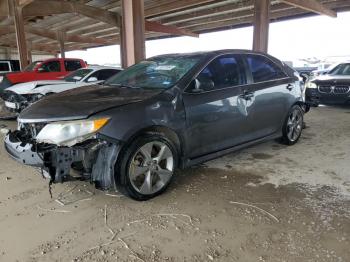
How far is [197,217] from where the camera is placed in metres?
2.75

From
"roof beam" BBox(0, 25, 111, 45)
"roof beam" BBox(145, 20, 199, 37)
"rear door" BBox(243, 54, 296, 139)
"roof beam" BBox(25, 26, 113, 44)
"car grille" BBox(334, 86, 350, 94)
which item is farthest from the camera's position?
"roof beam" BBox(25, 26, 113, 44)

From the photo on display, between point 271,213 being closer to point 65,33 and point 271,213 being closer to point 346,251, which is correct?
point 346,251

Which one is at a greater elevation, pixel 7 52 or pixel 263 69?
pixel 7 52

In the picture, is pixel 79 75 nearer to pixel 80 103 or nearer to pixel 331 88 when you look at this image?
pixel 80 103

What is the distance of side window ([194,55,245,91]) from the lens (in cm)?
343

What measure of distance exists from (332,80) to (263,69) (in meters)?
4.72

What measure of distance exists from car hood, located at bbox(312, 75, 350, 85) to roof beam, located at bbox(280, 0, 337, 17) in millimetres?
3834

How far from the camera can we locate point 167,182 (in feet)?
10.5

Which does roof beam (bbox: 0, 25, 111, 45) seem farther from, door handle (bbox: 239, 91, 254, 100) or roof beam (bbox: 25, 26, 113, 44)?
door handle (bbox: 239, 91, 254, 100)

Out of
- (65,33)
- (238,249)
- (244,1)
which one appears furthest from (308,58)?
(238,249)

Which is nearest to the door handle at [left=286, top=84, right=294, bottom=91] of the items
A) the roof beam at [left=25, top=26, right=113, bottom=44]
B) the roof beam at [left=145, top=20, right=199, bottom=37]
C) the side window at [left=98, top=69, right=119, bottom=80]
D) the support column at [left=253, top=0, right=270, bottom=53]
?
the side window at [left=98, top=69, right=119, bottom=80]

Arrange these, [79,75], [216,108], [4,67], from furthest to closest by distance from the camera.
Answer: [4,67], [79,75], [216,108]

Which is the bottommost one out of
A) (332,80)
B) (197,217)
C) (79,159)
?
(197,217)

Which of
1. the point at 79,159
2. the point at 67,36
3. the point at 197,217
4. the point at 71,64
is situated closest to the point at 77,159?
the point at 79,159
